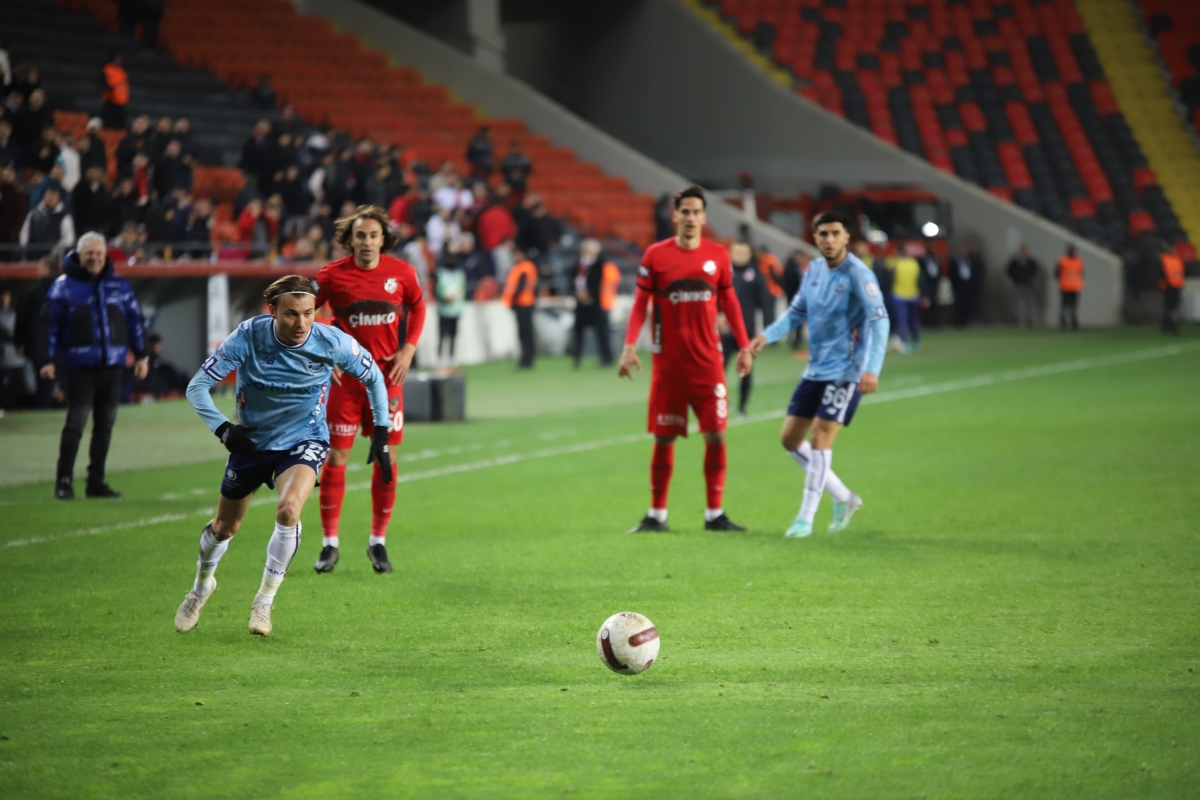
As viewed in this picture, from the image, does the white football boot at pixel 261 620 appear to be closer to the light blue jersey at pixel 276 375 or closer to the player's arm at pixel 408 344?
the light blue jersey at pixel 276 375

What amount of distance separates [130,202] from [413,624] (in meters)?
15.4

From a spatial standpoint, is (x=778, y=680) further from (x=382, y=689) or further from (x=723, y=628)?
(x=382, y=689)

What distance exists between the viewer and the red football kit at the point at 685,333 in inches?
390

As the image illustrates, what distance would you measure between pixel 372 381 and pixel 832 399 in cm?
360

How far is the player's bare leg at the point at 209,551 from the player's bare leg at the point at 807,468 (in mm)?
4118

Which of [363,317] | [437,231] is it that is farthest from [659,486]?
[437,231]

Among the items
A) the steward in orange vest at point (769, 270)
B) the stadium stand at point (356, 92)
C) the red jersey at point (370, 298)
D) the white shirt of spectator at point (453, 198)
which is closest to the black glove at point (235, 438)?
the red jersey at point (370, 298)

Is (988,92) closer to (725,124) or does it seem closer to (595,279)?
(725,124)

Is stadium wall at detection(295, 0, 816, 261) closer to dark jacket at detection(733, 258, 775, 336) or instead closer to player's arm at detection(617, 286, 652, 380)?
dark jacket at detection(733, 258, 775, 336)

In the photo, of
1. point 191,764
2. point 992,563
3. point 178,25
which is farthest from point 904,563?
point 178,25

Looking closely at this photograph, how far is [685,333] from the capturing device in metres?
9.92

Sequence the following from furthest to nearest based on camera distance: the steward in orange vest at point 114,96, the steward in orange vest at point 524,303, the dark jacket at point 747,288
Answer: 1. the steward in orange vest at point 524,303
2. the steward in orange vest at point 114,96
3. the dark jacket at point 747,288

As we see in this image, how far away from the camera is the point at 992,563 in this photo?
8758 millimetres

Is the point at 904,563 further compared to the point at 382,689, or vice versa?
the point at 904,563
